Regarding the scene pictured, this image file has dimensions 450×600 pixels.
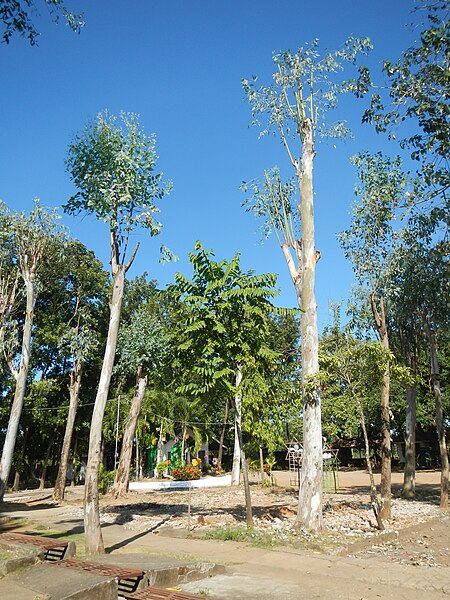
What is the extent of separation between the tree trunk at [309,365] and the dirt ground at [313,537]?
0.70 m

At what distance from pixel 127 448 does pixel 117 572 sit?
758 inches

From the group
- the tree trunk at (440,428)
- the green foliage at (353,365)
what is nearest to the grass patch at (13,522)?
the green foliage at (353,365)

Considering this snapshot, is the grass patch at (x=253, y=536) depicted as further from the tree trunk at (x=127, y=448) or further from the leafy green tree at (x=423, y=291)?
the tree trunk at (x=127, y=448)

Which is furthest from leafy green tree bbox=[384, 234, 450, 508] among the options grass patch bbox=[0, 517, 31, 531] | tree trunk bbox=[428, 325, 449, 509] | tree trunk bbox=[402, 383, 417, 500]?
grass patch bbox=[0, 517, 31, 531]

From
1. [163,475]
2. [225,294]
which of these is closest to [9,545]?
[225,294]

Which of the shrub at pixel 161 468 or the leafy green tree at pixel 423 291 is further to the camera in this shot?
the shrub at pixel 161 468

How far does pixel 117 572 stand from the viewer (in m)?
6.20

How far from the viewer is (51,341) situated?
98.6 feet

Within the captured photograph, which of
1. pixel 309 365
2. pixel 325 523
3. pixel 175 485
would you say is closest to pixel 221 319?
pixel 309 365

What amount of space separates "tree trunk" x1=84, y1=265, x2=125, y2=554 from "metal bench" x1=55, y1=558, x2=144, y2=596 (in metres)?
2.55

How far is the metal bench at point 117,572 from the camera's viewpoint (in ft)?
20.1

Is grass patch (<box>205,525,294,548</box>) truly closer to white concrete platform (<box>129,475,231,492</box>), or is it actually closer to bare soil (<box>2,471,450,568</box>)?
bare soil (<box>2,471,450,568</box>)

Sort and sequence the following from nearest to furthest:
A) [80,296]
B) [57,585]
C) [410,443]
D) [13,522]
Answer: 1. [57,585]
2. [13,522]
3. [410,443]
4. [80,296]

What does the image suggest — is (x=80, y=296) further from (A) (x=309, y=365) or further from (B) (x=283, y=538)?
(B) (x=283, y=538)
